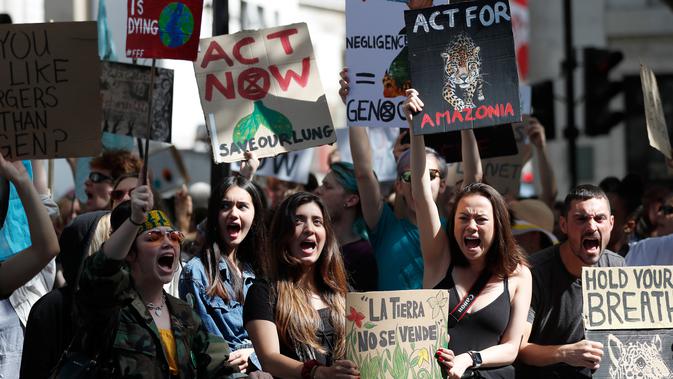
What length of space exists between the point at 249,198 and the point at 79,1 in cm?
1430

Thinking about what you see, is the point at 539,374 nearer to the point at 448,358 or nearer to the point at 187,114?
the point at 448,358

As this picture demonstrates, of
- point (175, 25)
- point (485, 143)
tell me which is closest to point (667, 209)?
point (485, 143)

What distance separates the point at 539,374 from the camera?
6.29 meters

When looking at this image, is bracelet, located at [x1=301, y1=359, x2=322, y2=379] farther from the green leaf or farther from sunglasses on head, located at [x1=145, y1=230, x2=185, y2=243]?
the green leaf

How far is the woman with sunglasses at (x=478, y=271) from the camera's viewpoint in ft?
19.5

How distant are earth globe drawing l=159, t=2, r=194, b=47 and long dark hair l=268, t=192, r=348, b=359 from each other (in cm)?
147

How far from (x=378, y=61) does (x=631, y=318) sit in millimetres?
2250

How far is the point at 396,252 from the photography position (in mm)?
6812

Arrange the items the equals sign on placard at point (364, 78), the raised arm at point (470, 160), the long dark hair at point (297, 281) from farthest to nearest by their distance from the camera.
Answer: the equals sign on placard at point (364, 78) → the raised arm at point (470, 160) → the long dark hair at point (297, 281)

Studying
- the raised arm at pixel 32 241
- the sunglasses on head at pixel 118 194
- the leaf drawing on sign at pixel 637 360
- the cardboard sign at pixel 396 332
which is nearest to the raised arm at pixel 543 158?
the sunglasses on head at pixel 118 194

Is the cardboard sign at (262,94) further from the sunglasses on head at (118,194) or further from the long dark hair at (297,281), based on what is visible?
the long dark hair at (297,281)

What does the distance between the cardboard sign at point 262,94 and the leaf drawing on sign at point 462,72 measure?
3.91ft

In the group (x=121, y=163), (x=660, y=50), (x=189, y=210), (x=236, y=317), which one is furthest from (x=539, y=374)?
(x=660, y=50)

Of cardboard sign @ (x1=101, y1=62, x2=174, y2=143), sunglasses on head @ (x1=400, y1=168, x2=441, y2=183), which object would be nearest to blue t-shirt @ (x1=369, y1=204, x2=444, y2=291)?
sunglasses on head @ (x1=400, y1=168, x2=441, y2=183)
